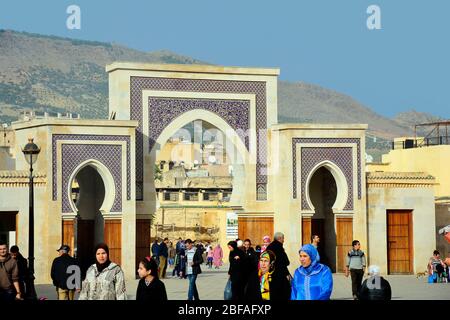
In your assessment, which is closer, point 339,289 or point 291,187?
point 339,289

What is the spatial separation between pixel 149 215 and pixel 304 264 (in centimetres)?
2079

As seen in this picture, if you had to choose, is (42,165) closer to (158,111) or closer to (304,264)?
(158,111)

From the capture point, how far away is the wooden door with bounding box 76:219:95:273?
111 feet

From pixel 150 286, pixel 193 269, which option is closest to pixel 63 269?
pixel 193 269

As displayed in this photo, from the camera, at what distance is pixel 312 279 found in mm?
12711

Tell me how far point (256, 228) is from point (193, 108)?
3653 millimetres

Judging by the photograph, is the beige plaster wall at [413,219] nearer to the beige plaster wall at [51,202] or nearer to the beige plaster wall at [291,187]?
the beige plaster wall at [291,187]

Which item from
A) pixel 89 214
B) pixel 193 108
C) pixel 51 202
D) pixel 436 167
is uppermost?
pixel 193 108

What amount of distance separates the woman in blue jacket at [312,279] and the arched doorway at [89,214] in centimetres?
2119

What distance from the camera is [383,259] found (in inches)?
1355

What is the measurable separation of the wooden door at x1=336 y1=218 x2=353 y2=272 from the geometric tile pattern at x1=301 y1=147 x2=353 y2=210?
0.41 m

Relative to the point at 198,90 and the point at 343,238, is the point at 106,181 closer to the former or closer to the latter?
the point at 198,90

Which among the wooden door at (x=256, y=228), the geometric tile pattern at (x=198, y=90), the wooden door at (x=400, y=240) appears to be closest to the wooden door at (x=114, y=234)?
the geometric tile pattern at (x=198, y=90)
